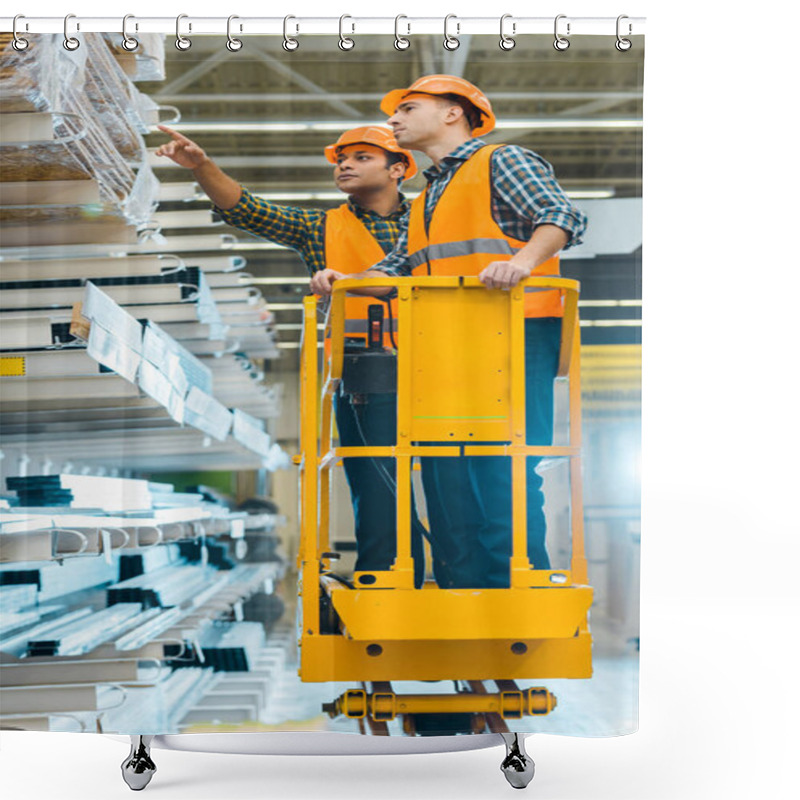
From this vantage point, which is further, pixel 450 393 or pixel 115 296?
pixel 115 296

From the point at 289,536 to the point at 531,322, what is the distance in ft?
2.87

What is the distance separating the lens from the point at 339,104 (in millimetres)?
2854

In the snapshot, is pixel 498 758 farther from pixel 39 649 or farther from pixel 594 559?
pixel 39 649

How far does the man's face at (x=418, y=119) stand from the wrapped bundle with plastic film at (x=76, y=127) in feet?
2.24

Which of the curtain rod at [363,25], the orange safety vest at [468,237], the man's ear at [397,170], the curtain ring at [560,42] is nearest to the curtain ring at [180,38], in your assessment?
the curtain rod at [363,25]

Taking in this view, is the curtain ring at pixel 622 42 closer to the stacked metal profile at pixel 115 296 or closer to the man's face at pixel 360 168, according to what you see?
the man's face at pixel 360 168

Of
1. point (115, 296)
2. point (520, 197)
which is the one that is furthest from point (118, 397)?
point (520, 197)

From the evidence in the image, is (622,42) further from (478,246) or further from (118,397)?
(118,397)

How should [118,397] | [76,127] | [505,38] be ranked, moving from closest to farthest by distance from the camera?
[76,127] → [505,38] → [118,397]

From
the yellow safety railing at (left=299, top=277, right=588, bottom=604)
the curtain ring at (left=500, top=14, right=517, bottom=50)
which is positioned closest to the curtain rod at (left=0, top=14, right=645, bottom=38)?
the curtain ring at (left=500, top=14, right=517, bottom=50)

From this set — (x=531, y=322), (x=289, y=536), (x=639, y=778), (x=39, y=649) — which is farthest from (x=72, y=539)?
(x=639, y=778)

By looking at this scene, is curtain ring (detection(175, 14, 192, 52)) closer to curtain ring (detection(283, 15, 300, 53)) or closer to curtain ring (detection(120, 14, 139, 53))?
curtain ring (detection(120, 14, 139, 53))

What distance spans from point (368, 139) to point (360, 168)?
0.08 metres

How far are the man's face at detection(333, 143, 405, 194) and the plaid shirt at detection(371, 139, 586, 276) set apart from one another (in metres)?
0.15
